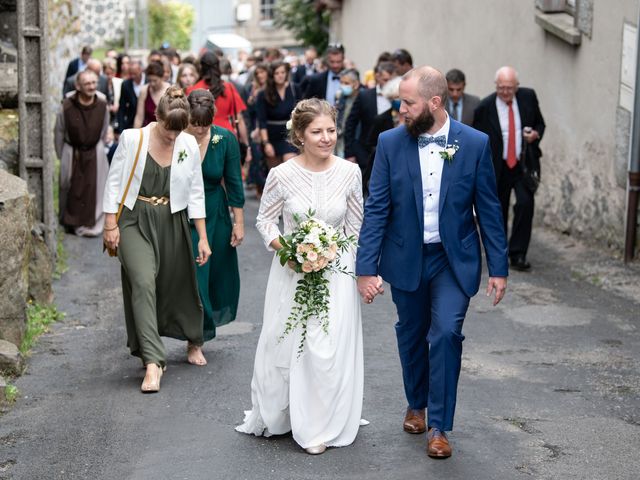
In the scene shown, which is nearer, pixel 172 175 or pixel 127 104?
pixel 172 175

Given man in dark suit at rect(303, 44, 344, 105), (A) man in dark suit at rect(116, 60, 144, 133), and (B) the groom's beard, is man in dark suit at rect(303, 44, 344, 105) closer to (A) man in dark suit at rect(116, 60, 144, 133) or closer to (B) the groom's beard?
(A) man in dark suit at rect(116, 60, 144, 133)

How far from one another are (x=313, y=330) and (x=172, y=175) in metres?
2.13

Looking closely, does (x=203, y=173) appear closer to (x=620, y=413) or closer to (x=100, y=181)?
(x=620, y=413)

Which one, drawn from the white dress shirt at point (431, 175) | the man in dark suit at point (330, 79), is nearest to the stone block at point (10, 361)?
the white dress shirt at point (431, 175)

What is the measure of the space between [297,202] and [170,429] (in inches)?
59.7

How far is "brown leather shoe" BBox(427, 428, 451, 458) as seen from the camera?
642 cm

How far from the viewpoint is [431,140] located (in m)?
6.48

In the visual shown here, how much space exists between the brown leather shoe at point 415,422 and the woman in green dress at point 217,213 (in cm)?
228

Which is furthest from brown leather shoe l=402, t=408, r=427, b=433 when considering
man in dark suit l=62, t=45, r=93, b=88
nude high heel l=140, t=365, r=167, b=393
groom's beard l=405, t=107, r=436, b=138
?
man in dark suit l=62, t=45, r=93, b=88

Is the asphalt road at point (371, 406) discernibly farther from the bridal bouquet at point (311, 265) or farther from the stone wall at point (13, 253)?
the bridal bouquet at point (311, 265)

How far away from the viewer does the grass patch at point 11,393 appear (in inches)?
308

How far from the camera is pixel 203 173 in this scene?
29.6 ft

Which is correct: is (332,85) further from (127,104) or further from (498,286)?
(498,286)

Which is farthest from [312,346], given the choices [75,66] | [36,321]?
[75,66]
